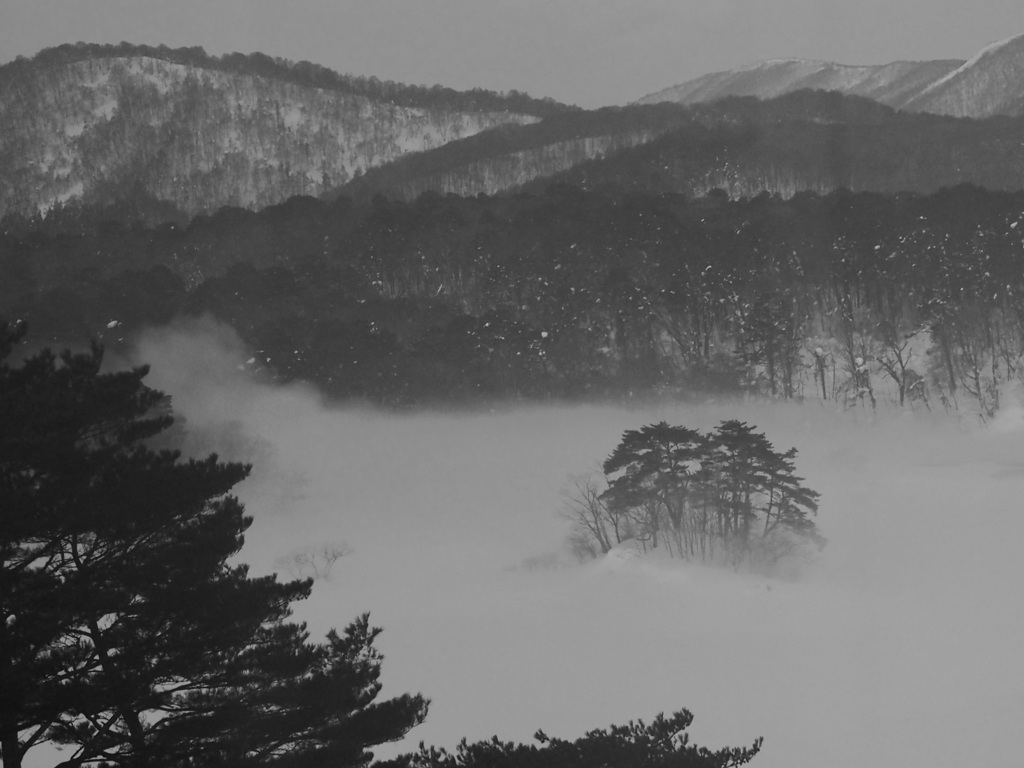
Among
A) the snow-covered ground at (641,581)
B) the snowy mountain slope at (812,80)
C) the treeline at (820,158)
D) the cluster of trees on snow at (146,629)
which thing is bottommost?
the snow-covered ground at (641,581)

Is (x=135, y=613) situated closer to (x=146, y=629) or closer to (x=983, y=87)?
(x=146, y=629)

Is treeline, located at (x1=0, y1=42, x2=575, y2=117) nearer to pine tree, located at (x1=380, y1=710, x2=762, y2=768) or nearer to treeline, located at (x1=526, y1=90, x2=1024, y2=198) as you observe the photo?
treeline, located at (x1=526, y1=90, x2=1024, y2=198)

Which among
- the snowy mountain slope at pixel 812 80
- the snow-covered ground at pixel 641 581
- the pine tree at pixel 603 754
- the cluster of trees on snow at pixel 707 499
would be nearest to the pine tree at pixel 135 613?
the pine tree at pixel 603 754

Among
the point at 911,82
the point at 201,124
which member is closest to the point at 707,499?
the point at 201,124

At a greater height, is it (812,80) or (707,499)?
(812,80)

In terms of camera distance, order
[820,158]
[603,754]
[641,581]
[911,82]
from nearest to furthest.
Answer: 1. [603,754]
2. [641,581]
3. [820,158]
4. [911,82]

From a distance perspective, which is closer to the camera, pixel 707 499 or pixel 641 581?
pixel 641 581

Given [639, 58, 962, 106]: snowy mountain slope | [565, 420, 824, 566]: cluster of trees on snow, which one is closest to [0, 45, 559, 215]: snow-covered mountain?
[639, 58, 962, 106]: snowy mountain slope

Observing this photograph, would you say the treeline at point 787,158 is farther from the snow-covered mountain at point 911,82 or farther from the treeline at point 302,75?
the treeline at point 302,75
